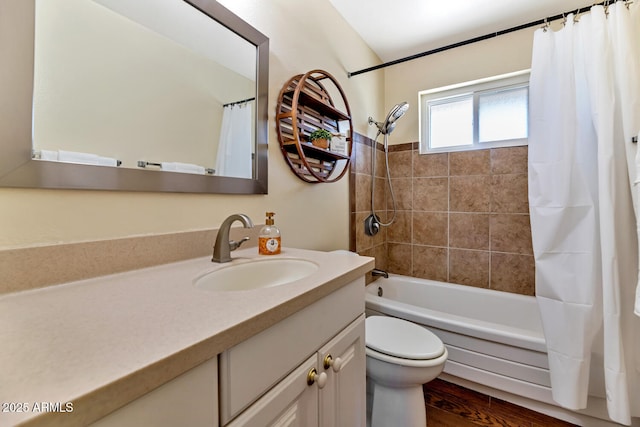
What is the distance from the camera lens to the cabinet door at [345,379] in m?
0.71

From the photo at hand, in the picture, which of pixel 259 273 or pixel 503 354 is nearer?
pixel 259 273

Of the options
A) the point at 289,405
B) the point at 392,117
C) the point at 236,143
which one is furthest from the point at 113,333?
the point at 392,117

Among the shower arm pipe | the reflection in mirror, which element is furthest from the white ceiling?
the reflection in mirror

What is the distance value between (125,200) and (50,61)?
0.36 metres

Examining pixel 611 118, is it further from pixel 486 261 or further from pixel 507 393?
pixel 507 393

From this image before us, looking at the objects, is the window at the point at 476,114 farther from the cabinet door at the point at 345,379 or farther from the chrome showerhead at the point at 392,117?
the cabinet door at the point at 345,379

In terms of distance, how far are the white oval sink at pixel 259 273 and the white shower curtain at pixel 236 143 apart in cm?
37

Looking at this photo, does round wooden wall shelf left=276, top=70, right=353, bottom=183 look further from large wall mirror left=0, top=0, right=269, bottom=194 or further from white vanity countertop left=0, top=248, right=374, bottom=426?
white vanity countertop left=0, top=248, right=374, bottom=426

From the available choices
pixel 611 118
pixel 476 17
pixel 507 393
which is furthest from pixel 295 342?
pixel 476 17

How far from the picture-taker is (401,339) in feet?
4.30

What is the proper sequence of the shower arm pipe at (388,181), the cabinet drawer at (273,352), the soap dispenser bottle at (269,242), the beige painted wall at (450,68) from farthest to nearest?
the shower arm pipe at (388,181), the beige painted wall at (450,68), the soap dispenser bottle at (269,242), the cabinet drawer at (273,352)

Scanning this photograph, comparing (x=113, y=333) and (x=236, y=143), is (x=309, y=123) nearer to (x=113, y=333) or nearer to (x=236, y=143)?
(x=236, y=143)

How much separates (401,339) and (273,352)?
3.16 feet

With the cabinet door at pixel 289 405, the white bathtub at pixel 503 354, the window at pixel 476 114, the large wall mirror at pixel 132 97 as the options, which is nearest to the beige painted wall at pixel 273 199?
the large wall mirror at pixel 132 97
